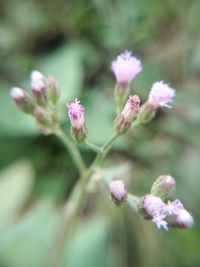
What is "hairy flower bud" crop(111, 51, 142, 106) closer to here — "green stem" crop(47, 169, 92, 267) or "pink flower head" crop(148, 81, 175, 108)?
"pink flower head" crop(148, 81, 175, 108)

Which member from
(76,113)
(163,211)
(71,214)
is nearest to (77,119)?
(76,113)

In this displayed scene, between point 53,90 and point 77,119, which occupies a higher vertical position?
point 53,90

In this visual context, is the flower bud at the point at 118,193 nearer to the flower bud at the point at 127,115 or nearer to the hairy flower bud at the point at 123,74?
the flower bud at the point at 127,115

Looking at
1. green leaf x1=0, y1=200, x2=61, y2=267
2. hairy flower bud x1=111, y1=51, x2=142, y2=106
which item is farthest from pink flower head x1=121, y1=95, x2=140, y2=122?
green leaf x1=0, y1=200, x2=61, y2=267

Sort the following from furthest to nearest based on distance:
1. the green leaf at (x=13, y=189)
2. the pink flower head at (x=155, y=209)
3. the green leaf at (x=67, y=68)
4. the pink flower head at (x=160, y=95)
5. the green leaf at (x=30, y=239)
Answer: the green leaf at (x=67, y=68) → the green leaf at (x=13, y=189) → the green leaf at (x=30, y=239) → the pink flower head at (x=160, y=95) → the pink flower head at (x=155, y=209)

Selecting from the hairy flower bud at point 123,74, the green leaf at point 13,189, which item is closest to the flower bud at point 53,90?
the hairy flower bud at point 123,74

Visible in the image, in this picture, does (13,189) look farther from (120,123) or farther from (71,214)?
(120,123)

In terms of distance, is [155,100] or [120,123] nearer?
[120,123]
